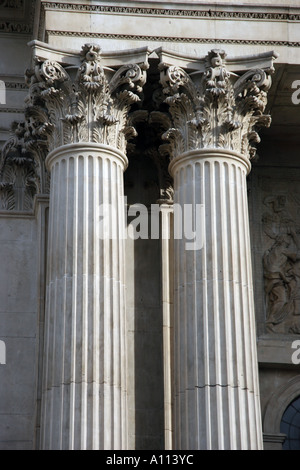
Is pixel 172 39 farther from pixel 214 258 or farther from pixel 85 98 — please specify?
pixel 214 258

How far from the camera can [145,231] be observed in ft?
98.8

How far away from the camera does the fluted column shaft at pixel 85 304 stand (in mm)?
25016

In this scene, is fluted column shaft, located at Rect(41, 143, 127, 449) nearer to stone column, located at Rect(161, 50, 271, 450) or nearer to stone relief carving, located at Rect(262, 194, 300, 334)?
stone column, located at Rect(161, 50, 271, 450)

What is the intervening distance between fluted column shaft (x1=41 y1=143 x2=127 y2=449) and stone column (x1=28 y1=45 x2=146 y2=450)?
0.02 m

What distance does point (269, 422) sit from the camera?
30562 mm

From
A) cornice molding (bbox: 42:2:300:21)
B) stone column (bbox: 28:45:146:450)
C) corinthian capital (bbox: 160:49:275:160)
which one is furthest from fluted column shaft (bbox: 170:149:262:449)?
cornice molding (bbox: 42:2:300:21)

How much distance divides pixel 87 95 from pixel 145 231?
4142 millimetres

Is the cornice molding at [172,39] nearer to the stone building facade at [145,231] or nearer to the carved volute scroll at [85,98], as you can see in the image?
the stone building facade at [145,231]

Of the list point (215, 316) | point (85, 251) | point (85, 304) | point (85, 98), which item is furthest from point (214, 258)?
point (85, 98)

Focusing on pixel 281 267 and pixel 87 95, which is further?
pixel 281 267

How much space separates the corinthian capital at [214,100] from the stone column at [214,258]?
0.02 m

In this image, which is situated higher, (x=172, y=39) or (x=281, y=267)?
(x=172, y=39)

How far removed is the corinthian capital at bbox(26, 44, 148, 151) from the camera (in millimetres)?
27469

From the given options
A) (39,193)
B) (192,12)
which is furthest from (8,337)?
(192,12)
